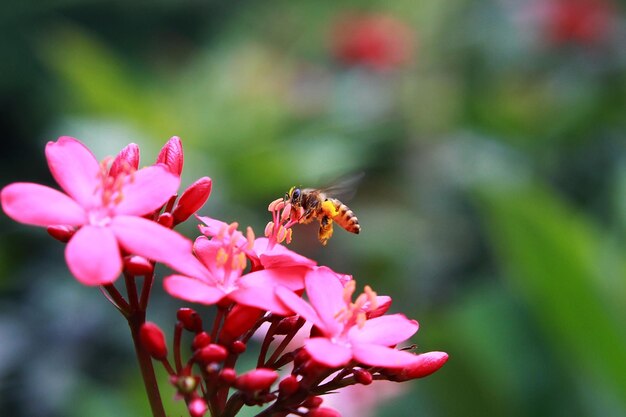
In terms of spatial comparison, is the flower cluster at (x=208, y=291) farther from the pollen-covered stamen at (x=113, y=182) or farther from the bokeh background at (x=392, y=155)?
the bokeh background at (x=392, y=155)

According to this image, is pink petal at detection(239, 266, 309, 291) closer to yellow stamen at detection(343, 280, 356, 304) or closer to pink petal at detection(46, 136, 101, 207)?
yellow stamen at detection(343, 280, 356, 304)

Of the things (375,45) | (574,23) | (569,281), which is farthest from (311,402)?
(574,23)

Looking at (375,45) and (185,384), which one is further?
(375,45)

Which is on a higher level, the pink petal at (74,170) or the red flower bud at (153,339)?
the pink petal at (74,170)

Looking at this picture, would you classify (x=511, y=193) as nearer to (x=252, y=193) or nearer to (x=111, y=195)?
(x=252, y=193)

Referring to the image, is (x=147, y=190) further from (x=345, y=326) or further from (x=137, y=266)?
(x=345, y=326)

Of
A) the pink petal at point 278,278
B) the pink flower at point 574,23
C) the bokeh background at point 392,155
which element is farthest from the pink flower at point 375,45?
the pink petal at point 278,278
